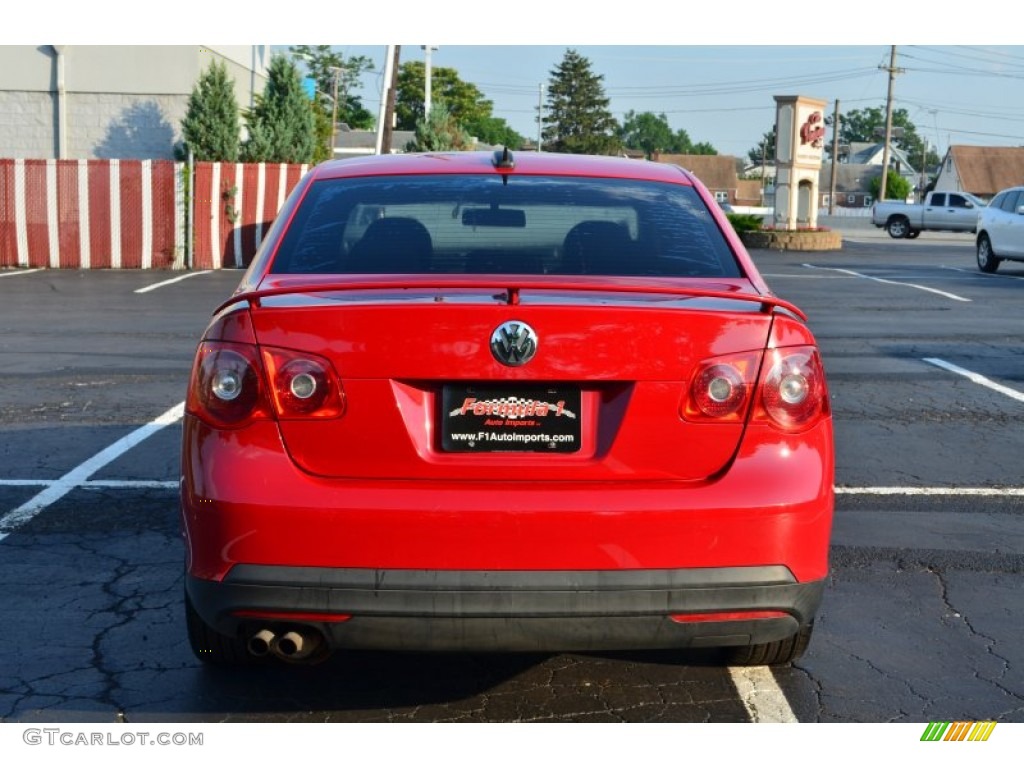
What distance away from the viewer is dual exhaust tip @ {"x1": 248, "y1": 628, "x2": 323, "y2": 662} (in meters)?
3.63

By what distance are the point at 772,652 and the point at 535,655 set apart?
772 mm

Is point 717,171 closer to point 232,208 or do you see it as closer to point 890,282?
point 232,208

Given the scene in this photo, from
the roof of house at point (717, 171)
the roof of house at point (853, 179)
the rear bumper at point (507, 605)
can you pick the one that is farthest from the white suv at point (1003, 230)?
the roof of house at point (853, 179)

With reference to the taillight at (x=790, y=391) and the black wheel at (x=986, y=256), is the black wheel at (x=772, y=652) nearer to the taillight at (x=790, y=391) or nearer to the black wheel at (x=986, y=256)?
the taillight at (x=790, y=391)

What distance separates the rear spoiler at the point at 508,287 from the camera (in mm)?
3725

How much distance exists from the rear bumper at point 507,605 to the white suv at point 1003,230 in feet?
72.7

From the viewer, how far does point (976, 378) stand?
10.9m

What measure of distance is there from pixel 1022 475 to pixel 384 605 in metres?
5.00
